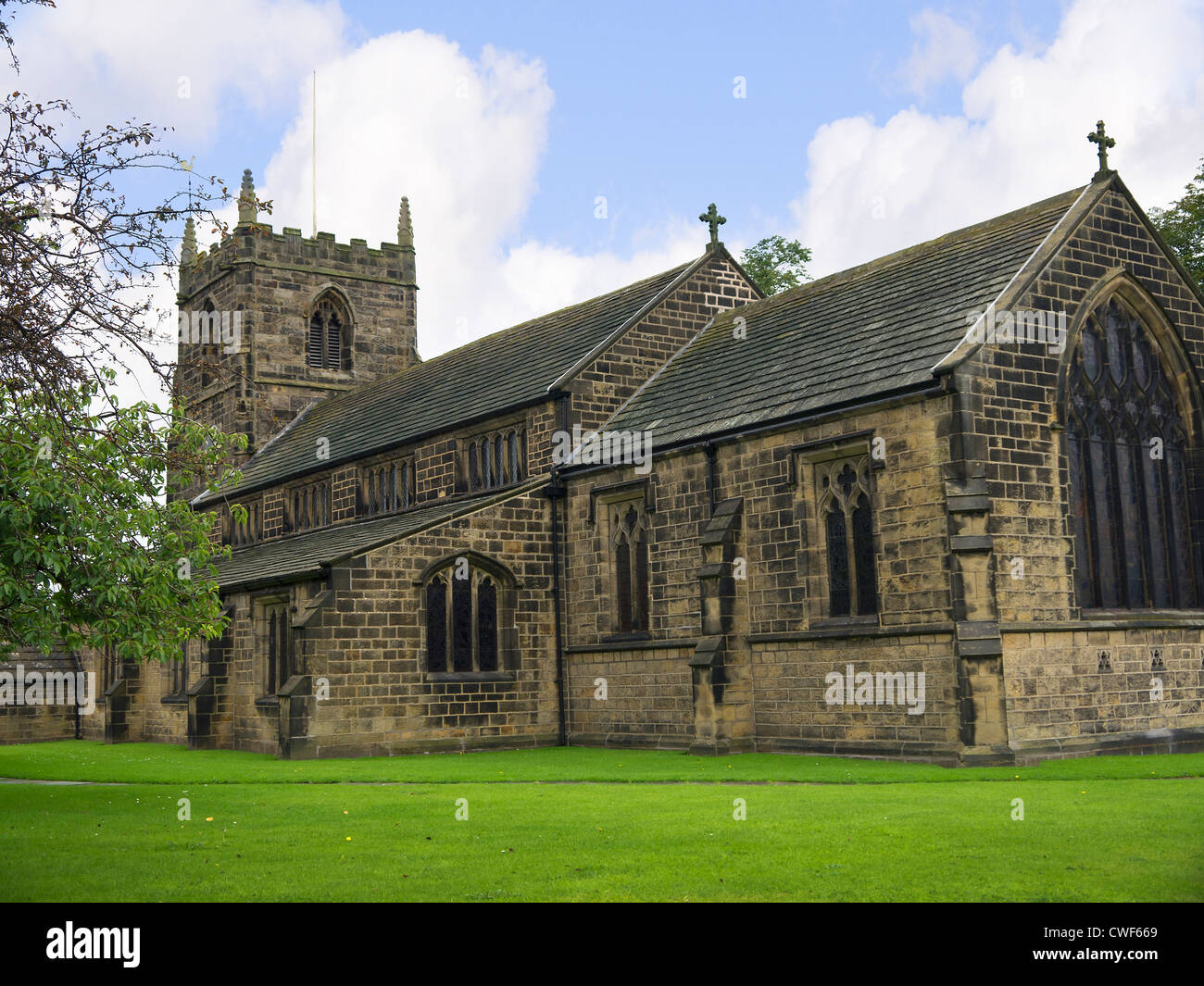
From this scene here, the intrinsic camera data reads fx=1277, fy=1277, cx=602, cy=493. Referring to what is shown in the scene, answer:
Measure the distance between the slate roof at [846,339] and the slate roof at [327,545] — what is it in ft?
14.5

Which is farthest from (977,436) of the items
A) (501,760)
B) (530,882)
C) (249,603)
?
(249,603)

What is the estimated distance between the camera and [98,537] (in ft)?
47.1

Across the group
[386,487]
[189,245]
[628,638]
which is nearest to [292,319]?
[189,245]

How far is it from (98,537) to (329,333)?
32893 millimetres

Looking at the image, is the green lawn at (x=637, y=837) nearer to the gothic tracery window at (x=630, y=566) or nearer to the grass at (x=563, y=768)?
the grass at (x=563, y=768)

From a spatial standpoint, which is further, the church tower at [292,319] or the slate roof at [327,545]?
the church tower at [292,319]

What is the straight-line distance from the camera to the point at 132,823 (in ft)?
43.7

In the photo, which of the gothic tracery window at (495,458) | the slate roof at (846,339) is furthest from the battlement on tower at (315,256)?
the slate roof at (846,339)

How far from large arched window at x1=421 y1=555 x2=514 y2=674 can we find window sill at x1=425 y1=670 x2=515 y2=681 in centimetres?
6

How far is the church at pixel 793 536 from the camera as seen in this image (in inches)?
770

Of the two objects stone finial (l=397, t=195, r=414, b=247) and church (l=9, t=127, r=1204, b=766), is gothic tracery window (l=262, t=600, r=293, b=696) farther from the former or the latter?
stone finial (l=397, t=195, r=414, b=247)

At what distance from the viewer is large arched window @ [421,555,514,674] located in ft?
85.1

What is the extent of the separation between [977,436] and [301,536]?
72.9 ft
